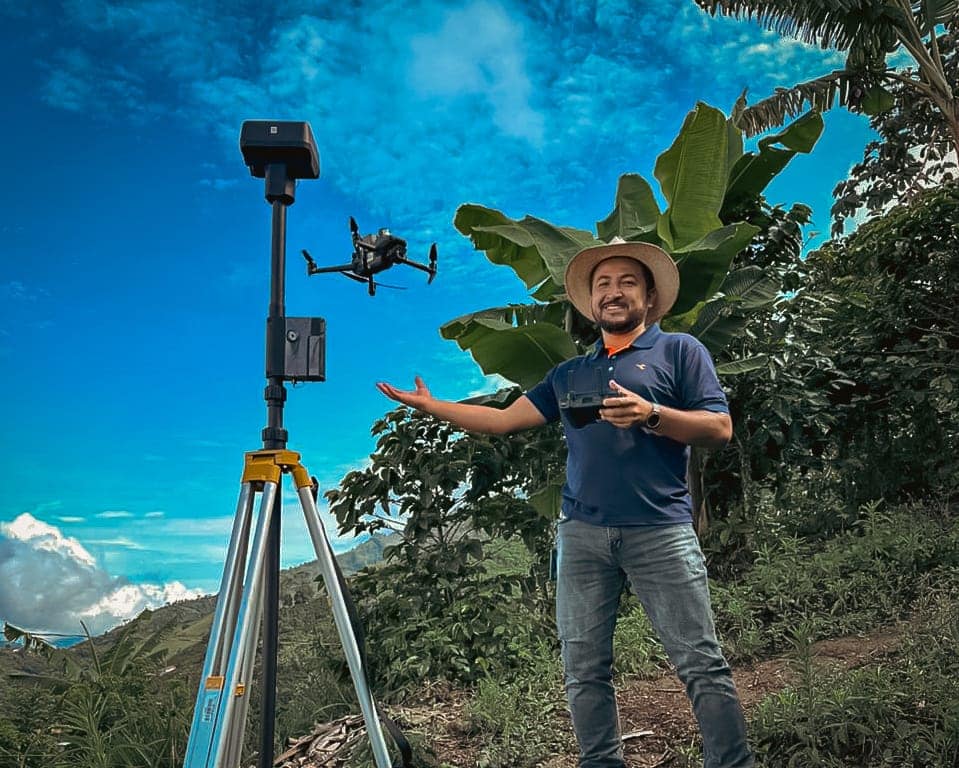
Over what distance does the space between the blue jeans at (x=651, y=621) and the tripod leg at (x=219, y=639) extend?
2.65ft

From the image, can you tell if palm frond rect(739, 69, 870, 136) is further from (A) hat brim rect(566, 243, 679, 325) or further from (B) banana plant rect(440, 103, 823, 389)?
(A) hat brim rect(566, 243, 679, 325)

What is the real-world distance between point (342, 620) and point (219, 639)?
29cm

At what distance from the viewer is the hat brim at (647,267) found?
2148 mm

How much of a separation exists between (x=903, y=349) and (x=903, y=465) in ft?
2.77

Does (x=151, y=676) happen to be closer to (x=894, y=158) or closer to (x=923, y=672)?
(x=923, y=672)

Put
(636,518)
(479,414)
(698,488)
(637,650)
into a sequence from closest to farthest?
(636,518), (479,414), (637,650), (698,488)

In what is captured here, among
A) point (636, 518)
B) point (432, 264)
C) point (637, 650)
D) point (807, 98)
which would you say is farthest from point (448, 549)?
point (807, 98)

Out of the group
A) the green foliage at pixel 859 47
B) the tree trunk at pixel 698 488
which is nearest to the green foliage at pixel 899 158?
the green foliage at pixel 859 47

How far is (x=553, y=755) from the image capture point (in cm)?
274

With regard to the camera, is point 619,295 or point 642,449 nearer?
point 642,449

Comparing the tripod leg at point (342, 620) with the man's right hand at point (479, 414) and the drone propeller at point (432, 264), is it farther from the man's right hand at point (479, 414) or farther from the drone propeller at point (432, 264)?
the drone propeller at point (432, 264)

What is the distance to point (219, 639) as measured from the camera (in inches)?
71.9

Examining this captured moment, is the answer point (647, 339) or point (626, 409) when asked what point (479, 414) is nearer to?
point (647, 339)

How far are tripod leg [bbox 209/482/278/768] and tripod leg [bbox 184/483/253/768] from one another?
25mm
